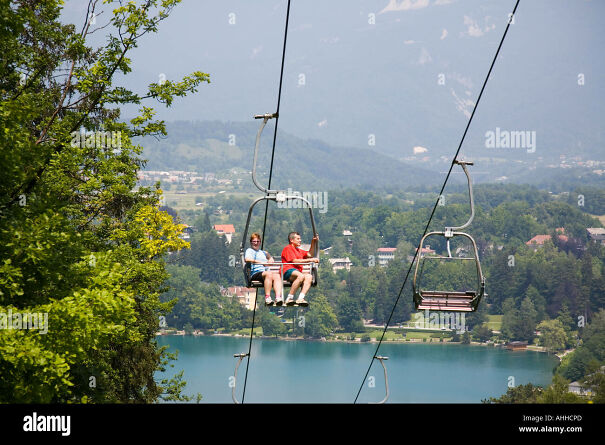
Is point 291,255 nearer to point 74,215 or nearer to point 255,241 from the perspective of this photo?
point 255,241

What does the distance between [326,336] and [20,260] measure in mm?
111030

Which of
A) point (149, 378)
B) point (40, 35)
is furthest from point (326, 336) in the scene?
point (40, 35)

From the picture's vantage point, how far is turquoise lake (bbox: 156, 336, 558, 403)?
88.7 metres

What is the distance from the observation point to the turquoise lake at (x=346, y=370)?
88669 mm

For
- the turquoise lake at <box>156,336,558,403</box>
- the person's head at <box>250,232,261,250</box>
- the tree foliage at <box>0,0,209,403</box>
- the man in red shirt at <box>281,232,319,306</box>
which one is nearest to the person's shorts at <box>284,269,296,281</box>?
the man in red shirt at <box>281,232,319,306</box>

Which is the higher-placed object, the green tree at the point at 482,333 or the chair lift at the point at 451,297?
the chair lift at the point at 451,297

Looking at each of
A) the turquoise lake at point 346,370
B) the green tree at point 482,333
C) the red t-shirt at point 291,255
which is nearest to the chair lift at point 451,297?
the red t-shirt at point 291,255

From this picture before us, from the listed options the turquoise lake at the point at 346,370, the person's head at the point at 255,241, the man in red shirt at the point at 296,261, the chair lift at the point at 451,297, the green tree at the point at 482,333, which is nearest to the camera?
the chair lift at the point at 451,297

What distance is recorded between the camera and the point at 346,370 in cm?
10044

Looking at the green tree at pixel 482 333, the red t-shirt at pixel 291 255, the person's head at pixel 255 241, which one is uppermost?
the person's head at pixel 255 241

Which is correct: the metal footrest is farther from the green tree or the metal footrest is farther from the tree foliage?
the green tree

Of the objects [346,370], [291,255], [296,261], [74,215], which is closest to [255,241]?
A: [291,255]

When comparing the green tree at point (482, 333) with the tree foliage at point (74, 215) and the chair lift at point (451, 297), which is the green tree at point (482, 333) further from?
the chair lift at point (451, 297)

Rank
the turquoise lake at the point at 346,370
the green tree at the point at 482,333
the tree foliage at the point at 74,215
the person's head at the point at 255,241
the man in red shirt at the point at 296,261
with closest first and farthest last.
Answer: the man in red shirt at the point at 296,261 → the person's head at the point at 255,241 → the tree foliage at the point at 74,215 → the turquoise lake at the point at 346,370 → the green tree at the point at 482,333
